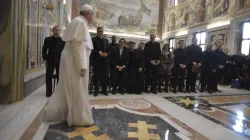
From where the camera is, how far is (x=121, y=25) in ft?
59.5

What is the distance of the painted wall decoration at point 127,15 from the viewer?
56.4 feet

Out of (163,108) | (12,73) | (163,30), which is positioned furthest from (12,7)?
(163,30)

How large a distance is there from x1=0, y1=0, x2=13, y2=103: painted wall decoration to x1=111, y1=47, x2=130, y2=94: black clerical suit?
284 cm

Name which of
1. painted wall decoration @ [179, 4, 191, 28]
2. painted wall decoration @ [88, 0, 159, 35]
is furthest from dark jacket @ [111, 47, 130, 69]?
painted wall decoration @ [88, 0, 159, 35]

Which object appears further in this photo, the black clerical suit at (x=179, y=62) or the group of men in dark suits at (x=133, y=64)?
the black clerical suit at (x=179, y=62)

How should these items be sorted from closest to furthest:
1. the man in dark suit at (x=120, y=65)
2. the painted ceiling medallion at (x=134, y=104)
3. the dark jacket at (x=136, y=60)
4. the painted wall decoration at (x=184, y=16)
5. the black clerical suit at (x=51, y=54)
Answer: the painted ceiling medallion at (x=134, y=104), the black clerical suit at (x=51, y=54), the man in dark suit at (x=120, y=65), the dark jacket at (x=136, y=60), the painted wall decoration at (x=184, y=16)

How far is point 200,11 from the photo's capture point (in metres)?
13.8

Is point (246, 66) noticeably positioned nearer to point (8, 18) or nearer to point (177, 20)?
point (8, 18)

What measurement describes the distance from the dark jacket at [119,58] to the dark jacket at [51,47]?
1628mm

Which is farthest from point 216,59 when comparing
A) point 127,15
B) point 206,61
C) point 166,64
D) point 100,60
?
point 127,15

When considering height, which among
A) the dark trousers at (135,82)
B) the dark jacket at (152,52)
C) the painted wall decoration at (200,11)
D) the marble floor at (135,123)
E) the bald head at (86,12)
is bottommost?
the marble floor at (135,123)

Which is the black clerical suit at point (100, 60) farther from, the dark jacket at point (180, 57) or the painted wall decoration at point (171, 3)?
the painted wall decoration at point (171, 3)

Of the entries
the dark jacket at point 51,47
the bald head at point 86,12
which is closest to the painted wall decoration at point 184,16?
the dark jacket at point 51,47

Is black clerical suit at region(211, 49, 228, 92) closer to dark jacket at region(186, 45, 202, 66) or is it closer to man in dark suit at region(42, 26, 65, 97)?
dark jacket at region(186, 45, 202, 66)
